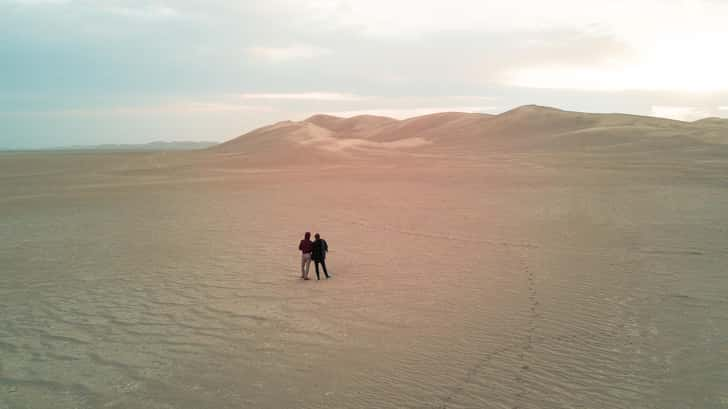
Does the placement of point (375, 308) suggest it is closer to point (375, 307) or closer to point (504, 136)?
point (375, 307)

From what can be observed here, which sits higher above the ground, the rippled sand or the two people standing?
the two people standing

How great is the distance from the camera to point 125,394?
6012 mm

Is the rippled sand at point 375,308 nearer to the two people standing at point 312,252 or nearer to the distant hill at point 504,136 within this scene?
the two people standing at point 312,252

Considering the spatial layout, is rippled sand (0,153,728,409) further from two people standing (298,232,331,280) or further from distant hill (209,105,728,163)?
distant hill (209,105,728,163)

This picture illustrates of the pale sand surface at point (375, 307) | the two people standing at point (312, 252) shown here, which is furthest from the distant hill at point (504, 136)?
the two people standing at point (312, 252)

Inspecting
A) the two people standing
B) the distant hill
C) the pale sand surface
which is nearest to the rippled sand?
the pale sand surface

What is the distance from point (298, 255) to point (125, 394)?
7617mm

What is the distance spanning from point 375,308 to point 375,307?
0.06m

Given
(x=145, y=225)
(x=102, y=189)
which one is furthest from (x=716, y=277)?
(x=102, y=189)

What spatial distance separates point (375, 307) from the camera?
358 inches

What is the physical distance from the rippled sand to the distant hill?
35.7m

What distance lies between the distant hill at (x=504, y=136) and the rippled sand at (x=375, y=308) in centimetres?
3571

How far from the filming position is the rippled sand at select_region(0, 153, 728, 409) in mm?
6105

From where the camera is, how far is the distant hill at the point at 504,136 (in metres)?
53.4
